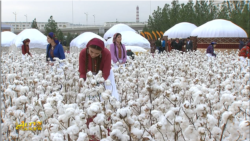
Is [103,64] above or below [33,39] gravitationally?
below

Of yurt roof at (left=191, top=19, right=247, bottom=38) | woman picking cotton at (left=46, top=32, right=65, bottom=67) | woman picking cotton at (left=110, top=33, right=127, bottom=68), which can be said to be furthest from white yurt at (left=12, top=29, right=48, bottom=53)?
woman picking cotton at (left=110, top=33, right=127, bottom=68)

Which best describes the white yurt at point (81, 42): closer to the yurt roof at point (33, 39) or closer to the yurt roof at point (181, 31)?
the yurt roof at point (33, 39)

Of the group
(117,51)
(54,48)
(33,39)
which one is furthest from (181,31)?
(54,48)

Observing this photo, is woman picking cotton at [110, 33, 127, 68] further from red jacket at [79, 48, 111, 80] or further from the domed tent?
the domed tent

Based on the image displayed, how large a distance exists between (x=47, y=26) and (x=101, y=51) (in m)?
27.6

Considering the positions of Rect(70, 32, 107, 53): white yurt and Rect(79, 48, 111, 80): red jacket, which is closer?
Rect(79, 48, 111, 80): red jacket

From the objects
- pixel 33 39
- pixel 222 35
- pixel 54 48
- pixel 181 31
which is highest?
pixel 181 31

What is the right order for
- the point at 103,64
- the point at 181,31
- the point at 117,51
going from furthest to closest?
the point at 181,31
the point at 117,51
the point at 103,64

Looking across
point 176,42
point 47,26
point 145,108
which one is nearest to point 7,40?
point 47,26

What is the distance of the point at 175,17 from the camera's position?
32.7 metres

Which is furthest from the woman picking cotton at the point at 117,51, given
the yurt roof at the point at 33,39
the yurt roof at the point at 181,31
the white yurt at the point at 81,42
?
the yurt roof at the point at 181,31

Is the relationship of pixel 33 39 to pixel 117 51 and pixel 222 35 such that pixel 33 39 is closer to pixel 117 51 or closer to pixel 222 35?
pixel 222 35

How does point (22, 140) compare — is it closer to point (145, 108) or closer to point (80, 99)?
point (80, 99)

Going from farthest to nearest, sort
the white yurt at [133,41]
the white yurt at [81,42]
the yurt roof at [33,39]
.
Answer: the yurt roof at [33,39] < the white yurt at [81,42] < the white yurt at [133,41]
